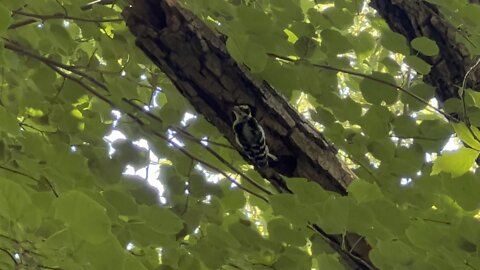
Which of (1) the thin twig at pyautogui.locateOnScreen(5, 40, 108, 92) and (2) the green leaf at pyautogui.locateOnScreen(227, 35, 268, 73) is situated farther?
(1) the thin twig at pyautogui.locateOnScreen(5, 40, 108, 92)

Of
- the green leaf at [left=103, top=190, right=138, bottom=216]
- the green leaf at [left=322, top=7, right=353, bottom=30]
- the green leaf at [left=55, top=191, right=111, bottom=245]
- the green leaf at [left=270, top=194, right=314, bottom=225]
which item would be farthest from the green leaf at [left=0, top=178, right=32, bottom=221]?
the green leaf at [left=322, top=7, right=353, bottom=30]

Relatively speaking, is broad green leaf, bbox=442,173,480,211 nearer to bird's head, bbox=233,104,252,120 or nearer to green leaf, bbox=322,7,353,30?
bird's head, bbox=233,104,252,120

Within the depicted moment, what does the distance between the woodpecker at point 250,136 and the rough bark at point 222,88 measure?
33mm

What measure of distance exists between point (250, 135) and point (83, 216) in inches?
31.1

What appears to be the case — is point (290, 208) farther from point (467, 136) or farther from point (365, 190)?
point (467, 136)

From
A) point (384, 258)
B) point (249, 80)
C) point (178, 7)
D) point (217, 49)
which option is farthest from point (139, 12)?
point (384, 258)

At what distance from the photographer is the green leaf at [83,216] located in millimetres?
1302

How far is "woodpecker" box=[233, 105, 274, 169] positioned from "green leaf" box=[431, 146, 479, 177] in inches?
23.0

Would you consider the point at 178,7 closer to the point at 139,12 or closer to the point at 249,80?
the point at 139,12

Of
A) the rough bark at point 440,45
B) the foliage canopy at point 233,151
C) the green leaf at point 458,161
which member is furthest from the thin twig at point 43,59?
the rough bark at point 440,45

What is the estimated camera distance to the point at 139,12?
2.05 meters

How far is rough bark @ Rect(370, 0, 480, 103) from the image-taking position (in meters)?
2.59

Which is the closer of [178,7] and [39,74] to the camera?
[178,7]

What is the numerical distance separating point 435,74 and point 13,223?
A: 5.82ft
